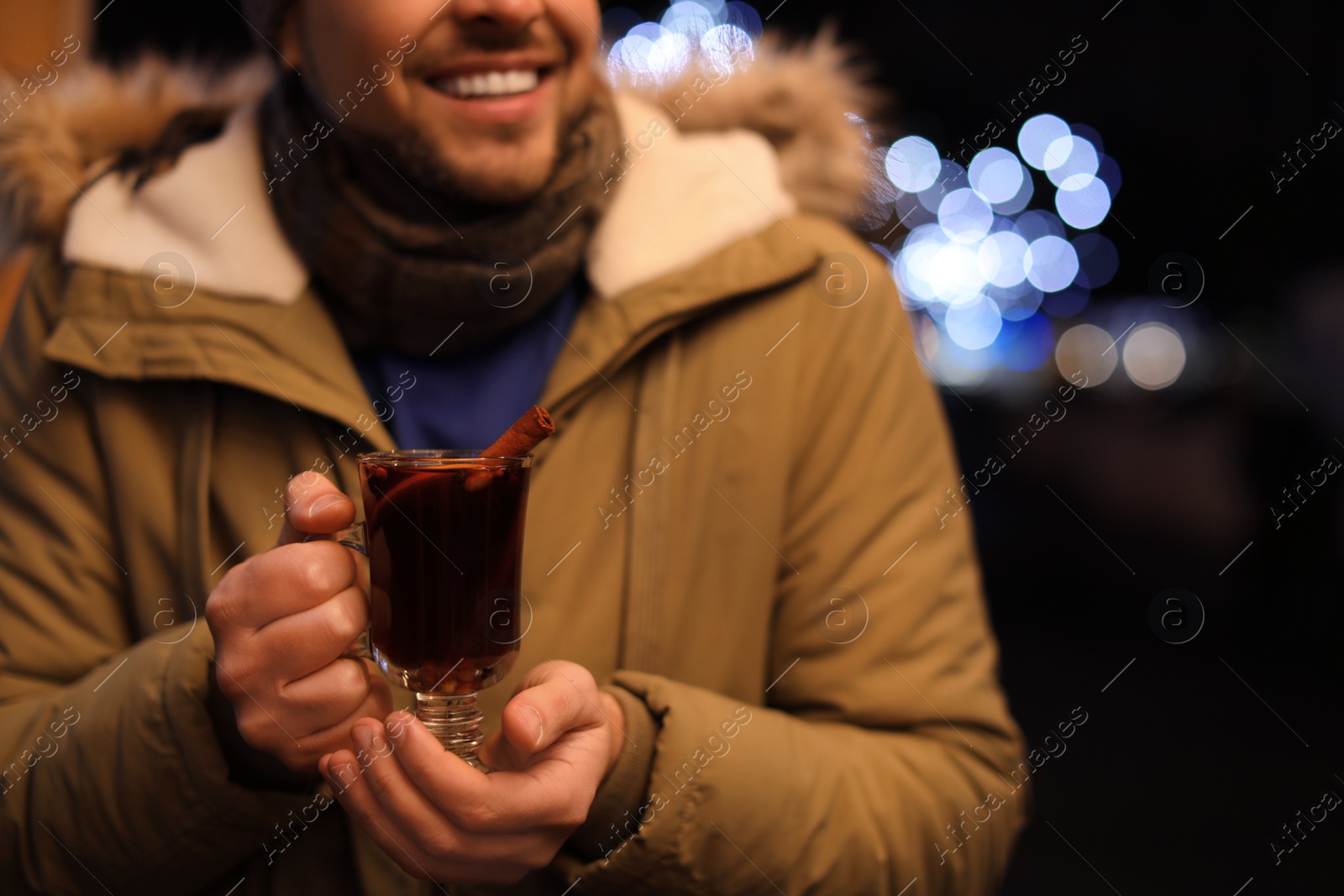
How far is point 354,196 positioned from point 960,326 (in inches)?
942

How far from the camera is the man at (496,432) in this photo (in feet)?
3.58

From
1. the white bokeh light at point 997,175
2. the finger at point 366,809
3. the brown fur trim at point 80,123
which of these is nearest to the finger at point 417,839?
the finger at point 366,809

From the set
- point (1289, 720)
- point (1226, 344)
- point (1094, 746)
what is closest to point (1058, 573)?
point (1289, 720)

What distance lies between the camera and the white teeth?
1182 mm

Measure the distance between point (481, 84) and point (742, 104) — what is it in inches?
17.4

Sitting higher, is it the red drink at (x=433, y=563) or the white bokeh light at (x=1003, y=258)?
the red drink at (x=433, y=563)

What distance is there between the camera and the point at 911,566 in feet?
4.15

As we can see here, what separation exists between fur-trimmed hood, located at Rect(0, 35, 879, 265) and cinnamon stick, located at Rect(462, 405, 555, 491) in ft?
2.28

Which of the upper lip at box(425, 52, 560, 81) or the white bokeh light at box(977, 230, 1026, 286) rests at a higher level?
the upper lip at box(425, 52, 560, 81)

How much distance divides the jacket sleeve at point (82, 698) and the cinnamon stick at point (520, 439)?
34cm

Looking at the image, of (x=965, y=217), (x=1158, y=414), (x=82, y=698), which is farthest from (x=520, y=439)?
(x=965, y=217)

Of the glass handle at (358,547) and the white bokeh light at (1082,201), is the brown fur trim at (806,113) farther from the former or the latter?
the white bokeh light at (1082,201)

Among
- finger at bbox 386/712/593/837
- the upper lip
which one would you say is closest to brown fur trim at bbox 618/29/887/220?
the upper lip

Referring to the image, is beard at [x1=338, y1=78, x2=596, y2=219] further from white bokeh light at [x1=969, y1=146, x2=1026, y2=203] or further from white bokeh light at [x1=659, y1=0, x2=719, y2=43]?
white bokeh light at [x1=969, y1=146, x2=1026, y2=203]
